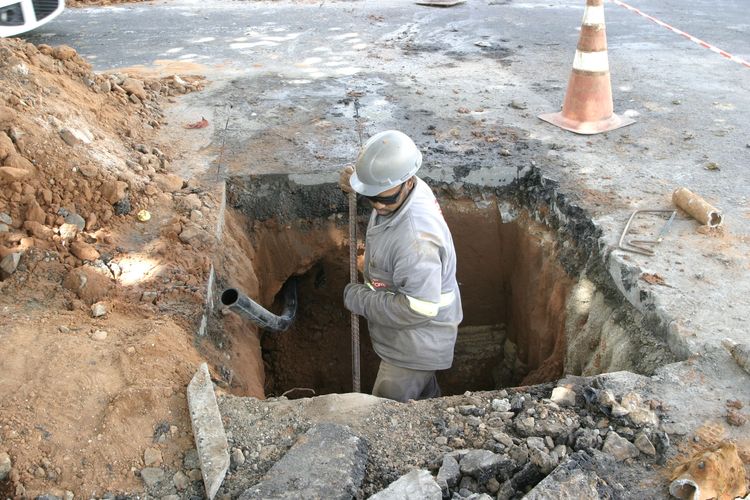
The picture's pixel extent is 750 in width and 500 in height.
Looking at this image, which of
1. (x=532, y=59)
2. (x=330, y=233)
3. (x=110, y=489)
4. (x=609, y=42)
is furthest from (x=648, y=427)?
(x=609, y=42)

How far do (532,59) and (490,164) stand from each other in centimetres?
318

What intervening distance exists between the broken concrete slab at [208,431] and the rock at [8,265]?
1468 mm

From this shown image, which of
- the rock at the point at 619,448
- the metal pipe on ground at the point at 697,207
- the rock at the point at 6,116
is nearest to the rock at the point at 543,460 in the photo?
the rock at the point at 619,448

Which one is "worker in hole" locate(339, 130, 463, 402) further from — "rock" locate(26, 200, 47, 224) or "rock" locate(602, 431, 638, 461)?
"rock" locate(26, 200, 47, 224)

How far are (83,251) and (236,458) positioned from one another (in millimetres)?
1917

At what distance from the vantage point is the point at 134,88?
6.09 m

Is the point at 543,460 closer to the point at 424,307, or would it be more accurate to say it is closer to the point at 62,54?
the point at 424,307

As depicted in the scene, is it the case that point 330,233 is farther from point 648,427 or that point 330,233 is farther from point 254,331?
point 648,427

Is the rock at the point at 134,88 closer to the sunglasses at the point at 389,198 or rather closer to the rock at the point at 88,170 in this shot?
the rock at the point at 88,170

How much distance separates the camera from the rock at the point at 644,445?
2.63m

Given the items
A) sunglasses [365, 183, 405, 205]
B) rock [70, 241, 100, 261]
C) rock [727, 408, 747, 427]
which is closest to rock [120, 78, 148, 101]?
rock [70, 241, 100, 261]

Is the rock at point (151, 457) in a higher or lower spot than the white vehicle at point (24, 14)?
lower

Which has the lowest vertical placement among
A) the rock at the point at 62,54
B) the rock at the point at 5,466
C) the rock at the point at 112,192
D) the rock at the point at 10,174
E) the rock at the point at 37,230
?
the rock at the point at 5,466

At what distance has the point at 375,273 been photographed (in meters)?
3.91
